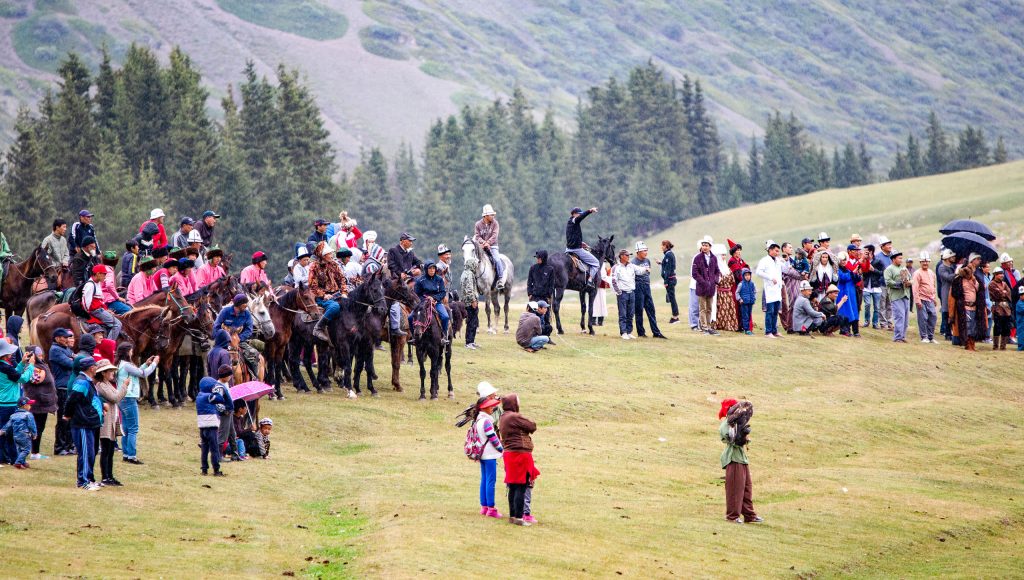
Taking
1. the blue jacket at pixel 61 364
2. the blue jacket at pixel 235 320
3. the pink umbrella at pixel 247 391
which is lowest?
the pink umbrella at pixel 247 391

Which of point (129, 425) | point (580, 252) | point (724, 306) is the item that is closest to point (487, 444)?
point (129, 425)

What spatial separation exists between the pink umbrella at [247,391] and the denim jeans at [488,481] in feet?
16.9

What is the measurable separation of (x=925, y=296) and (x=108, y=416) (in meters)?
28.6

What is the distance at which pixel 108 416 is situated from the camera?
763 inches

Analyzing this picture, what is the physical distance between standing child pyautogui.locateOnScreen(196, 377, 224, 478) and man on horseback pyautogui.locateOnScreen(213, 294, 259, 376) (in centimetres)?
321

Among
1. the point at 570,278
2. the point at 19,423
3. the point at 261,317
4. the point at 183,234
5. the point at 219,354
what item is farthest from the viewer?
the point at 570,278

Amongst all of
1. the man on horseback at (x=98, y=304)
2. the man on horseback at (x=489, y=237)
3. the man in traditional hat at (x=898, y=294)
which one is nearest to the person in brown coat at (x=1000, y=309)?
the man in traditional hat at (x=898, y=294)

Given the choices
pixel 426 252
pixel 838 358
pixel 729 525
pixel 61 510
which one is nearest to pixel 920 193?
pixel 426 252

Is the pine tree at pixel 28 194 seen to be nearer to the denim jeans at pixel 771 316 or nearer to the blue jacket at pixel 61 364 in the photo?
the denim jeans at pixel 771 316

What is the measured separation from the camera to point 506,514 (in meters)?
19.3

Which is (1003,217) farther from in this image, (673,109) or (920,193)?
(673,109)

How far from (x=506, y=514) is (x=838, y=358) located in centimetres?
2004

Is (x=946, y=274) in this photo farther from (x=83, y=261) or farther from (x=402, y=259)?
(x=83, y=261)

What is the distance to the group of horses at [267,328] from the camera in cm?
2483
